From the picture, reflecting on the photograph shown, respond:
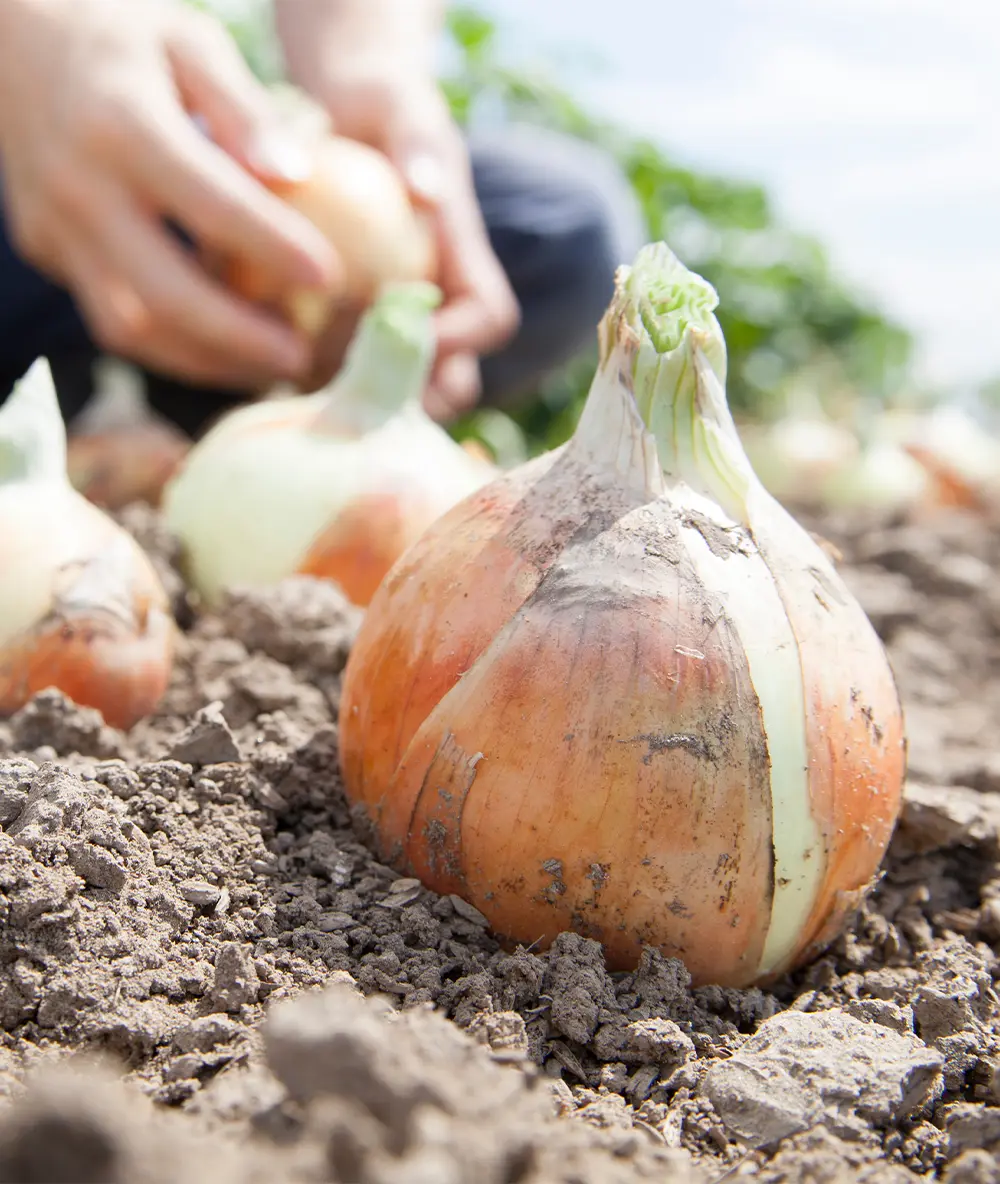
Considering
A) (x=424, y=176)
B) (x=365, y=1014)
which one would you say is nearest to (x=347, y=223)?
(x=424, y=176)

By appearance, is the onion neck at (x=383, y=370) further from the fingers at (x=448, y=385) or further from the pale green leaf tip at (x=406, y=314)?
the fingers at (x=448, y=385)

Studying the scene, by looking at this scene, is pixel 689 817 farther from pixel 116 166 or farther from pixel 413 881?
pixel 116 166

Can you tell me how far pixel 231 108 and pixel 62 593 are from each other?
3.84 feet

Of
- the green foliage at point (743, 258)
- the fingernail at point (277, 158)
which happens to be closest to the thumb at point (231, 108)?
the fingernail at point (277, 158)

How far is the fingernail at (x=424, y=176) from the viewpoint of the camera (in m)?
2.27

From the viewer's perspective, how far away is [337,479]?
1543mm

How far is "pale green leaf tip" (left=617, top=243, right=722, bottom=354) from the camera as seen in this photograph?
3.39ft

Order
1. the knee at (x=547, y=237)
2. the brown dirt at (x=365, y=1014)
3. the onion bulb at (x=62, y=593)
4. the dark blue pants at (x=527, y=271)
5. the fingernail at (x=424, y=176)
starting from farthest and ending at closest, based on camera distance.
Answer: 1. the knee at (x=547, y=237)
2. the dark blue pants at (x=527, y=271)
3. the fingernail at (x=424, y=176)
4. the onion bulb at (x=62, y=593)
5. the brown dirt at (x=365, y=1014)

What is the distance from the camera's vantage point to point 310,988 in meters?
0.91

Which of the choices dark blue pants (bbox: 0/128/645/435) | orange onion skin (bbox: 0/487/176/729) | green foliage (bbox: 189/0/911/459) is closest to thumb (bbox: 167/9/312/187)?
dark blue pants (bbox: 0/128/645/435)

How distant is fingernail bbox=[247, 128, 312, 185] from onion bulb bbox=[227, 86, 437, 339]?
0.06 ft

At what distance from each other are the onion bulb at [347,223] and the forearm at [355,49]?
0.21 m

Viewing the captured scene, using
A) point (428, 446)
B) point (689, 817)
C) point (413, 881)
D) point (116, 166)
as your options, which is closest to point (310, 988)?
point (413, 881)

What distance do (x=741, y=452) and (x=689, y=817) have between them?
35cm
